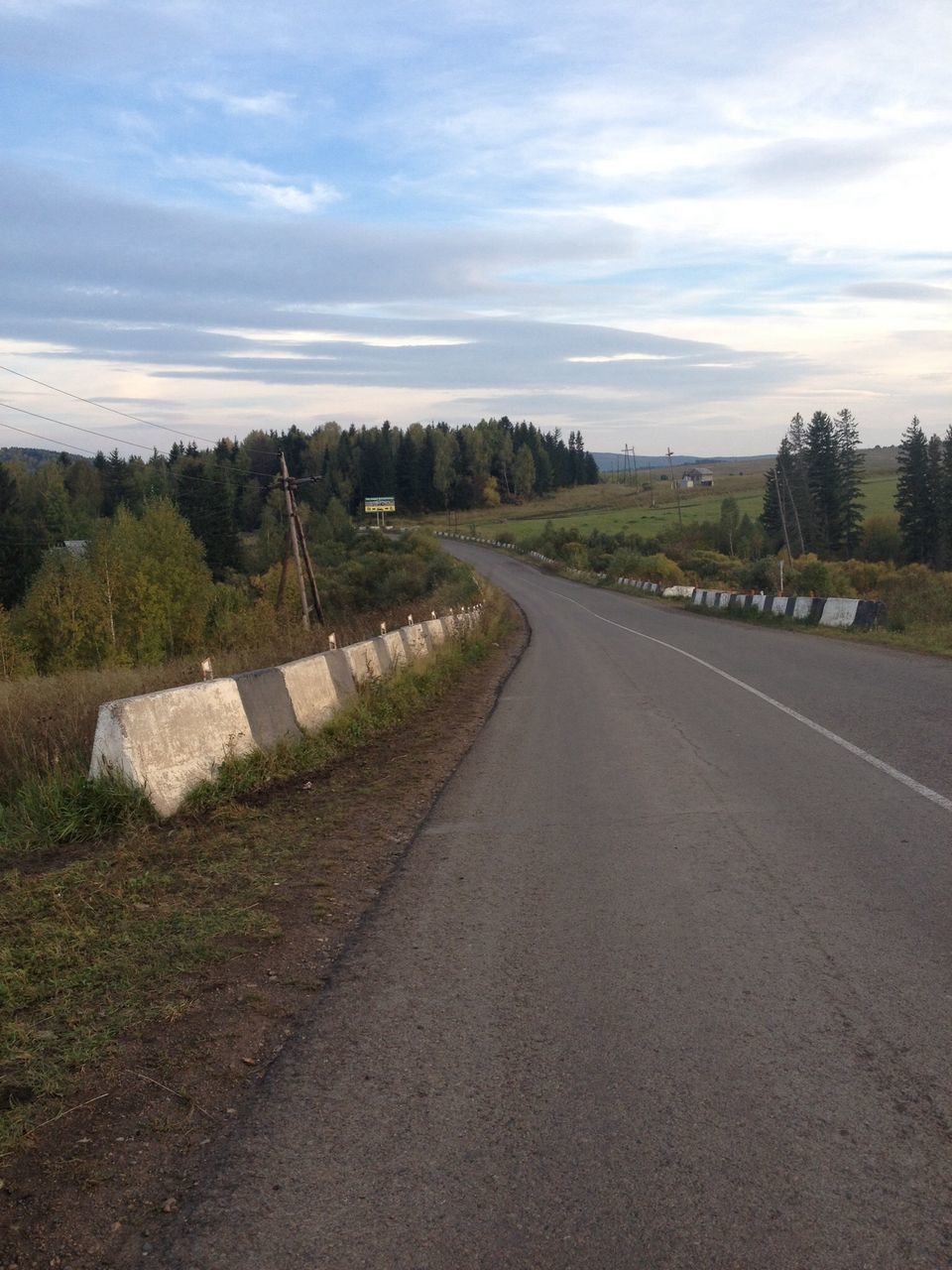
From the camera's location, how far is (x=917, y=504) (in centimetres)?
8662

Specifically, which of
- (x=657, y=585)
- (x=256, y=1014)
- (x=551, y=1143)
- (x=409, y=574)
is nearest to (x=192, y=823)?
(x=256, y=1014)

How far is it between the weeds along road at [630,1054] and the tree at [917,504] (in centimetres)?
8583

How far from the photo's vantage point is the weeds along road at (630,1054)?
2.80 meters

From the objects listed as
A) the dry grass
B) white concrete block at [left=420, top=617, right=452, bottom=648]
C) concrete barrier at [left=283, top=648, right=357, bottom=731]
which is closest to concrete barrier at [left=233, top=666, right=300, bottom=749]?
concrete barrier at [left=283, top=648, right=357, bottom=731]

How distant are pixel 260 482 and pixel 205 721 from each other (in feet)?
422

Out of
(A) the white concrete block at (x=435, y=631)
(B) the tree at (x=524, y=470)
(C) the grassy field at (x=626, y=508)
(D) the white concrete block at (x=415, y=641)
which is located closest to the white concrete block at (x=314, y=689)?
(D) the white concrete block at (x=415, y=641)

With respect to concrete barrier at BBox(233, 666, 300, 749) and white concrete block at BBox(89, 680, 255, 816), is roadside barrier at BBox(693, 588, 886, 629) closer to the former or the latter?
concrete barrier at BBox(233, 666, 300, 749)

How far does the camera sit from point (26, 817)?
7.18 m

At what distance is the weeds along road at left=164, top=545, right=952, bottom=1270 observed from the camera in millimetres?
2797

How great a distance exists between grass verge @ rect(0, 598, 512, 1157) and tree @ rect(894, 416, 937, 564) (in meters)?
88.0

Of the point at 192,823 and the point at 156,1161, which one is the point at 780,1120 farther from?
the point at 192,823

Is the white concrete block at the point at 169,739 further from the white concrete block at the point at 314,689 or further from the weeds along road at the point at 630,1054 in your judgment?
the weeds along road at the point at 630,1054

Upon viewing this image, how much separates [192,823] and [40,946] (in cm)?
244

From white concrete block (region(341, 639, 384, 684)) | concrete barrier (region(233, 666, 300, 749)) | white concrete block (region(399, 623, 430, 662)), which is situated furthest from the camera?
A: white concrete block (region(399, 623, 430, 662))
